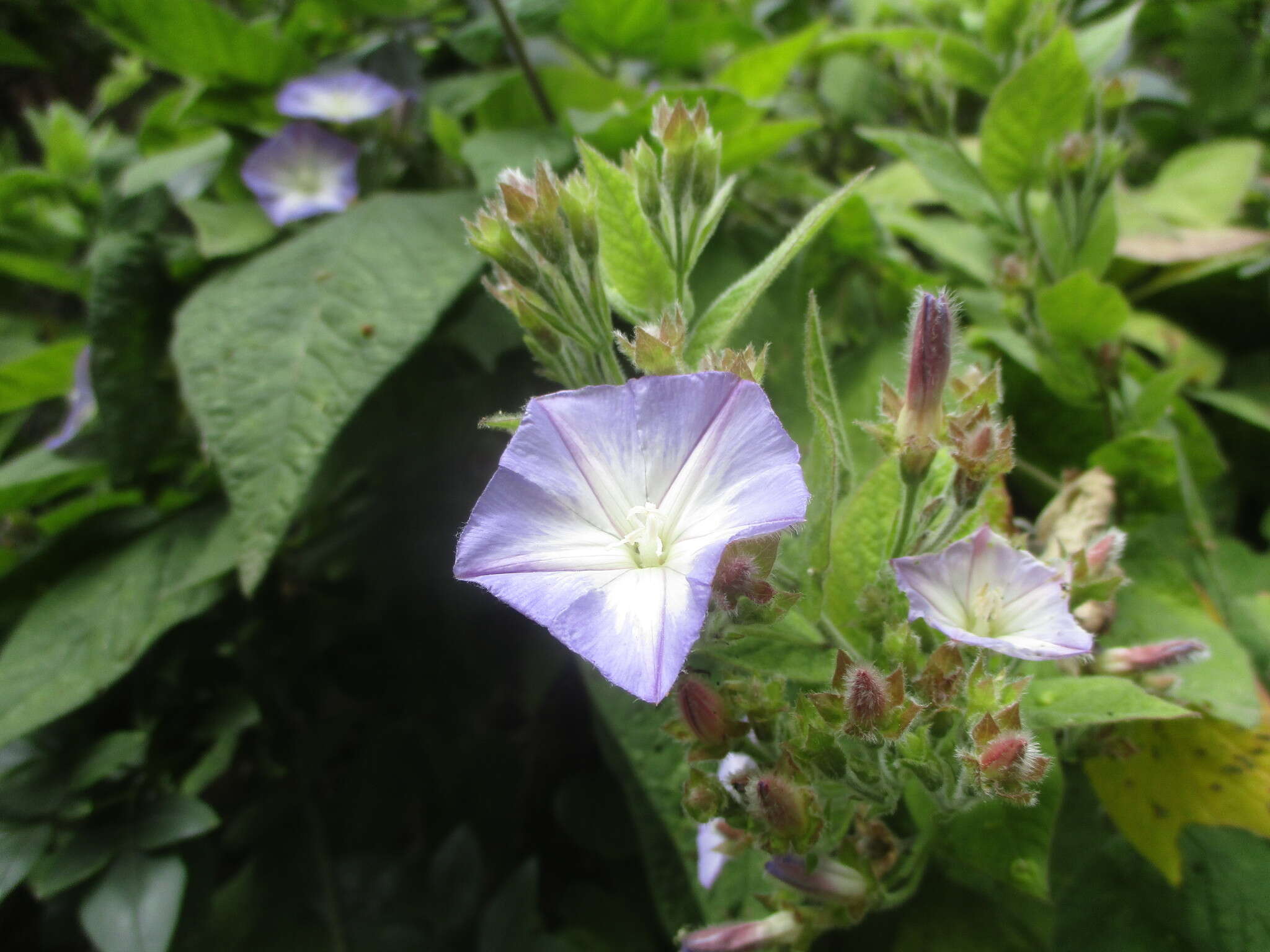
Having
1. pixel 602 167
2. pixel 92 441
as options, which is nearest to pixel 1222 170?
pixel 602 167

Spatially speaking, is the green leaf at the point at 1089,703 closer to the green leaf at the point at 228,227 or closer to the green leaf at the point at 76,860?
the green leaf at the point at 76,860

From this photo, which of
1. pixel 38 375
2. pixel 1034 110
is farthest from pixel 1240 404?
pixel 38 375

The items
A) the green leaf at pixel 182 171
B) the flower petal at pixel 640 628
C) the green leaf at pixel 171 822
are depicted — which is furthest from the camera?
the green leaf at pixel 182 171

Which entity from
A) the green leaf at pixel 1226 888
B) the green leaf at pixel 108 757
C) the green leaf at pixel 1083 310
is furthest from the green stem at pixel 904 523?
the green leaf at pixel 108 757

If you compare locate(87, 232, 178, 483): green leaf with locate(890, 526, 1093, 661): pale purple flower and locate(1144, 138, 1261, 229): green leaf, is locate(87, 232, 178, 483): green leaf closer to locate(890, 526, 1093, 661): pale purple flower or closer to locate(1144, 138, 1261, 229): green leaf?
locate(890, 526, 1093, 661): pale purple flower

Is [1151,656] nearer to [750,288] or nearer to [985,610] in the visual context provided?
[985,610]

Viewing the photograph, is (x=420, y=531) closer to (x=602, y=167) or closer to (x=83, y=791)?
(x=83, y=791)
